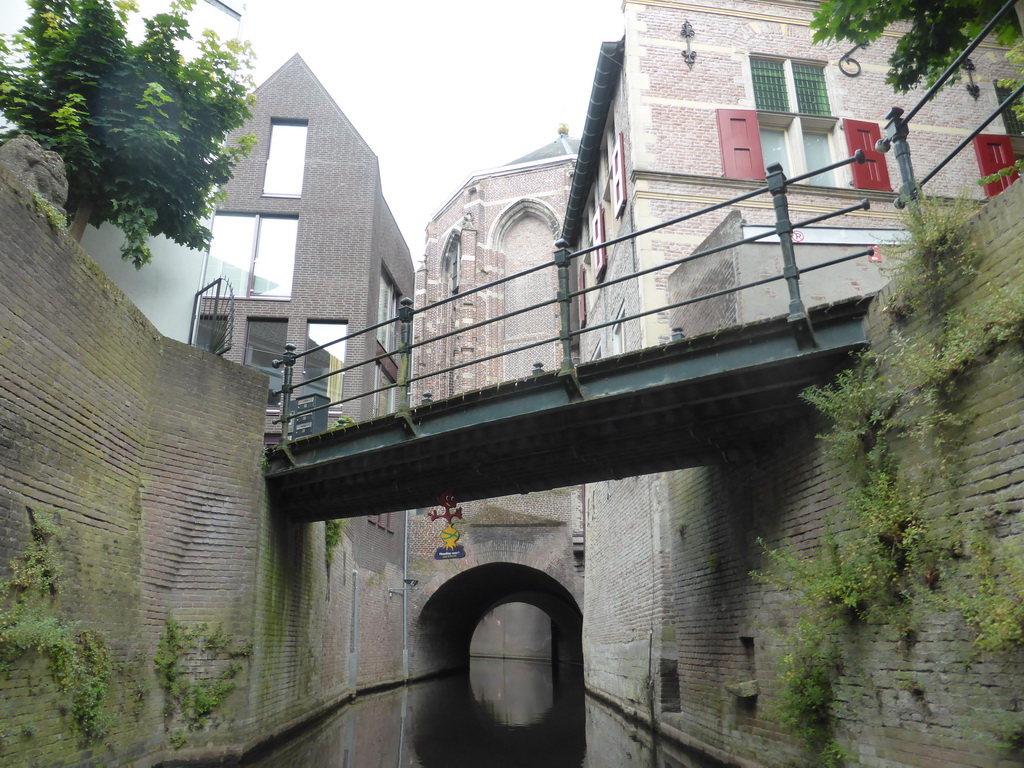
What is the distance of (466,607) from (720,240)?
885 inches

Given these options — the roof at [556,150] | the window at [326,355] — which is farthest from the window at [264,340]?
the roof at [556,150]

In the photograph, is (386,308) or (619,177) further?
(386,308)

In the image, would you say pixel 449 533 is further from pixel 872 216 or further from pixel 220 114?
pixel 872 216

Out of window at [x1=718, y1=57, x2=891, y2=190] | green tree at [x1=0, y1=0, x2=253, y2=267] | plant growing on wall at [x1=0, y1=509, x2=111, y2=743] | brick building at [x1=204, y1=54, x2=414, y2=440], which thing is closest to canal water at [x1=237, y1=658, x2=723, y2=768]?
plant growing on wall at [x1=0, y1=509, x2=111, y2=743]

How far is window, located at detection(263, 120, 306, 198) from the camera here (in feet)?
68.6

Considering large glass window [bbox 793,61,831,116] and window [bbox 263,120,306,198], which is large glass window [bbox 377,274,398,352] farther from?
large glass window [bbox 793,61,831,116]

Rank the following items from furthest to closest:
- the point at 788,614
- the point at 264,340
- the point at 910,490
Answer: the point at 264,340 < the point at 788,614 < the point at 910,490

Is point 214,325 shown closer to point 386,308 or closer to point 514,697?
point 386,308

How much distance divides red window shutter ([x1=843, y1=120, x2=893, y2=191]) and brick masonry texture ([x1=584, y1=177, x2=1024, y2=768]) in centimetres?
671

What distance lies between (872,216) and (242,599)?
1194cm

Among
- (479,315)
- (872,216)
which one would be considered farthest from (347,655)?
(479,315)

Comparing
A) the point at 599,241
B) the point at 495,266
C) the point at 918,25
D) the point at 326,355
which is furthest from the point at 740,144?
the point at 495,266

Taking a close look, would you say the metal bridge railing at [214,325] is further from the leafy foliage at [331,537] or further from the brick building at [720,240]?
the brick building at [720,240]

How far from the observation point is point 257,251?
20.1 meters
